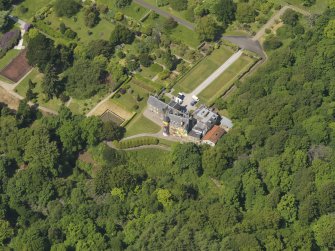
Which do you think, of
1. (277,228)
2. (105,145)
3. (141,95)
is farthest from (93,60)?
A: (277,228)

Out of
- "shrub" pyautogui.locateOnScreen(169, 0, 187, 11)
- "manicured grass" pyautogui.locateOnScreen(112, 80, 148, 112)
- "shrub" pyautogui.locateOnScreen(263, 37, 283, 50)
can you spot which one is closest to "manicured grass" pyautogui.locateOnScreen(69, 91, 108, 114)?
"manicured grass" pyautogui.locateOnScreen(112, 80, 148, 112)

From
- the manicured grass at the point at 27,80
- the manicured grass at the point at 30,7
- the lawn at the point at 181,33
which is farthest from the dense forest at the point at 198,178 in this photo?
the manicured grass at the point at 30,7

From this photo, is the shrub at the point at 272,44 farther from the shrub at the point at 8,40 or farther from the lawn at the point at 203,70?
the shrub at the point at 8,40

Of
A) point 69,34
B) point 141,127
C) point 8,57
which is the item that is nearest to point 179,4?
point 69,34

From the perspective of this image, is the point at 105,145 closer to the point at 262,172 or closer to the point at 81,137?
the point at 81,137

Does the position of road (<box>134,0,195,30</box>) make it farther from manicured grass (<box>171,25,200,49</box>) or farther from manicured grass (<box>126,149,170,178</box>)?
manicured grass (<box>126,149,170,178</box>)

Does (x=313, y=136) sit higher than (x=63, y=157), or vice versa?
(x=313, y=136)
